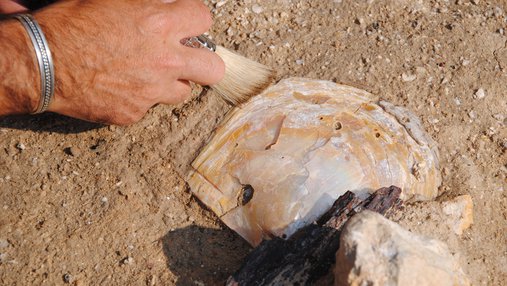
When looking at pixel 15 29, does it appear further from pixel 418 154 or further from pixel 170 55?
pixel 418 154

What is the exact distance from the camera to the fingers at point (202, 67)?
1928 millimetres

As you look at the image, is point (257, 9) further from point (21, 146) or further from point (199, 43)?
point (21, 146)

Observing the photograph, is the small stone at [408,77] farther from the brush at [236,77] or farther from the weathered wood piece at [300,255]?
the weathered wood piece at [300,255]

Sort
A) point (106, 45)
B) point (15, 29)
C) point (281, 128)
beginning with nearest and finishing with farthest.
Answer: point (15, 29) < point (106, 45) < point (281, 128)

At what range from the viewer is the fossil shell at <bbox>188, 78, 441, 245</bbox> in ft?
6.08

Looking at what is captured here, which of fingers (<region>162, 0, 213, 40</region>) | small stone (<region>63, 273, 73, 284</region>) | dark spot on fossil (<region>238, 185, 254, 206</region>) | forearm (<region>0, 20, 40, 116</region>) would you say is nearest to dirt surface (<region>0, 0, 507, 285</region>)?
small stone (<region>63, 273, 73, 284</region>)

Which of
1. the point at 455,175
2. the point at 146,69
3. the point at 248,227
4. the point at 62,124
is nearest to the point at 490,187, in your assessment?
the point at 455,175

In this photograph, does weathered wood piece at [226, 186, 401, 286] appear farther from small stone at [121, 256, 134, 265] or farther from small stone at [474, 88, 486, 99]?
small stone at [474, 88, 486, 99]

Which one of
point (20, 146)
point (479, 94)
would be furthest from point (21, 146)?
point (479, 94)

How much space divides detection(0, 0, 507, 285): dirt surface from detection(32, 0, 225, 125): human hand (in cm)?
17

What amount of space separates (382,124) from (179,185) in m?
0.71

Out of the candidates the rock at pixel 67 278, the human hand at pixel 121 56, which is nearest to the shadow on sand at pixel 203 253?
the rock at pixel 67 278

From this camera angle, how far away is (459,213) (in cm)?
192

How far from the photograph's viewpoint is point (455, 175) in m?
2.04
